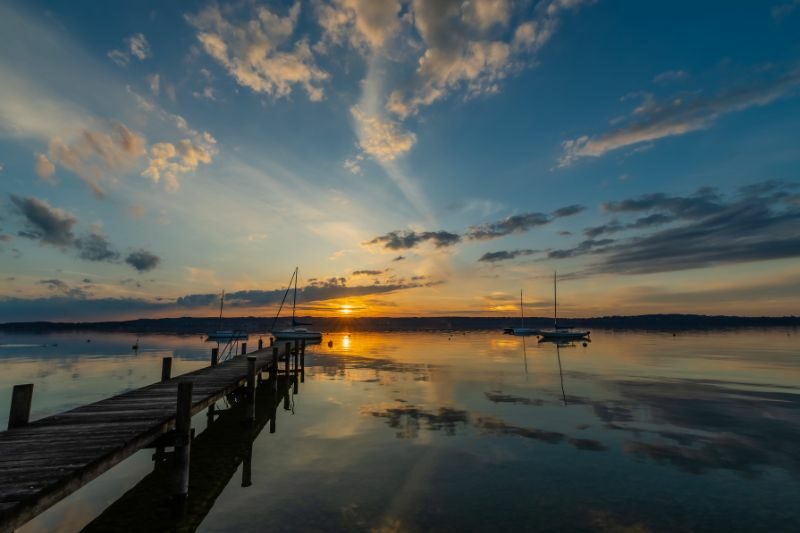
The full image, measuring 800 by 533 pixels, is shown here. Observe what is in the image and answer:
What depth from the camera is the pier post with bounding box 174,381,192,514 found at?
11.1m

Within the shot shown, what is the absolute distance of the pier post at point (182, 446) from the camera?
438 inches

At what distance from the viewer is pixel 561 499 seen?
12141 millimetres

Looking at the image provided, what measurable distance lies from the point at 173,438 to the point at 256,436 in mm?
8117

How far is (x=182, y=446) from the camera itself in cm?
1173

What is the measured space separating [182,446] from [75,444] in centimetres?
270

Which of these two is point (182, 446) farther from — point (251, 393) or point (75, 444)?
point (251, 393)

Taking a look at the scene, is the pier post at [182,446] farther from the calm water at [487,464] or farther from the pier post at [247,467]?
the pier post at [247,467]

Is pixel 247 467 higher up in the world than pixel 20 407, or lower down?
lower down

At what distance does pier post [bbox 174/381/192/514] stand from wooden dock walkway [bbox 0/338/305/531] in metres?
0.03

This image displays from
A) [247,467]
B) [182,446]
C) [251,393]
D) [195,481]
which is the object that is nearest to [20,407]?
[182,446]

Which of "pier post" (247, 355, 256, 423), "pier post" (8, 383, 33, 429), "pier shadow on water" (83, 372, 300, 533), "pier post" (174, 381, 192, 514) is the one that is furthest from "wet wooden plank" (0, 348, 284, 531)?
"pier post" (247, 355, 256, 423)

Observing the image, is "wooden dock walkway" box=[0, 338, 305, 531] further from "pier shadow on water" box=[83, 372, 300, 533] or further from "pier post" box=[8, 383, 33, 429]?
"pier shadow on water" box=[83, 372, 300, 533]

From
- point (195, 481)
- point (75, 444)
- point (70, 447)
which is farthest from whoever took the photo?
point (195, 481)

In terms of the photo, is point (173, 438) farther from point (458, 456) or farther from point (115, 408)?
point (458, 456)
